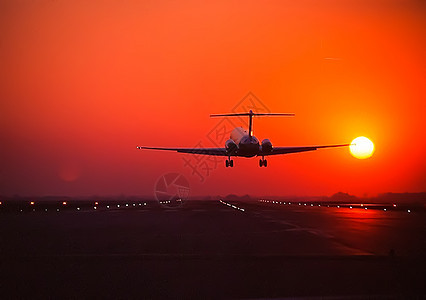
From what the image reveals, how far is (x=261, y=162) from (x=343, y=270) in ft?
188

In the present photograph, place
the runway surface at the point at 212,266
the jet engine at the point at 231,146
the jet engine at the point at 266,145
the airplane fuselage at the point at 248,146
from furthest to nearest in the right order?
1. the jet engine at the point at 231,146
2. the airplane fuselage at the point at 248,146
3. the jet engine at the point at 266,145
4. the runway surface at the point at 212,266

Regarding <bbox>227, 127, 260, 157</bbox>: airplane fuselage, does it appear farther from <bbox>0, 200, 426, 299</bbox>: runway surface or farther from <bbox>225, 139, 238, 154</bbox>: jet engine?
<bbox>0, 200, 426, 299</bbox>: runway surface

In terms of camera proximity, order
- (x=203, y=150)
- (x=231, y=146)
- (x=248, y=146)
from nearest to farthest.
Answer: (x=248, y=146), (x=231, y=146), (x=203, y=150)

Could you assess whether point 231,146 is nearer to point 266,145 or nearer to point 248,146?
point 248,146

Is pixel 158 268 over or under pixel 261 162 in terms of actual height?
under

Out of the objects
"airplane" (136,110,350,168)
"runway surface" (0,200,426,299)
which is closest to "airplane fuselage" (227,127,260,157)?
"airplane" (136,110,350,168)

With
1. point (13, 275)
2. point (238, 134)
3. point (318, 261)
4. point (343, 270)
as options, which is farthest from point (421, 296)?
point (238, 134)

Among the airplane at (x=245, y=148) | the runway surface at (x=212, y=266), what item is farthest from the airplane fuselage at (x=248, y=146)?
the runway surface at (x=212, y=266)

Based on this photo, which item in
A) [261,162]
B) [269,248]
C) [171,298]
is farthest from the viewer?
[261,162]

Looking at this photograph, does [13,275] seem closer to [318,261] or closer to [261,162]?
[318,261]

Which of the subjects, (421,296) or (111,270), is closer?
(421,296)

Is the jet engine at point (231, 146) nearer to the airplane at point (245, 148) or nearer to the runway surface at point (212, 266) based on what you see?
the airplane at point (245, 148)

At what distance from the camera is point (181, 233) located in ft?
87.4

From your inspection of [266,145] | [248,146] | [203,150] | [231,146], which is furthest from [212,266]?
[203,150]
